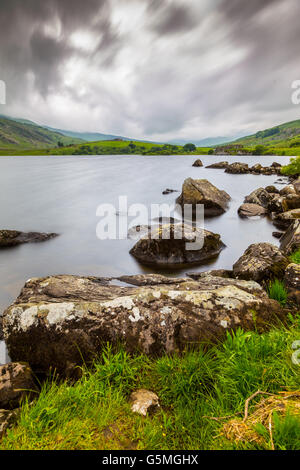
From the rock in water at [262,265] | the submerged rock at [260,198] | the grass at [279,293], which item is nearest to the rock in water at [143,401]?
the grass at [279,293]

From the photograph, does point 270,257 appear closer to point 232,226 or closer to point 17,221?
point 232,226

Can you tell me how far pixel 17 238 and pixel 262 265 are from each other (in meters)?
15.6

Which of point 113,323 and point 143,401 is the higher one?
point 113,323

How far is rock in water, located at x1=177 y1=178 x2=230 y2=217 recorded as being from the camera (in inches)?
985

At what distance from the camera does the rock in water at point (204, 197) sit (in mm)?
25016

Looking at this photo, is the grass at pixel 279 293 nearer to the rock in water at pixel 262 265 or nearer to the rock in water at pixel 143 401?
the rock in water at pixel 262 265

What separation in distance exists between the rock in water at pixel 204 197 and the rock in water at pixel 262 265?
50.4 feet

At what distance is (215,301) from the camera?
5.23 m

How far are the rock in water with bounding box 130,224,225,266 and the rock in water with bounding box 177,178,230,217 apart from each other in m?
11.4

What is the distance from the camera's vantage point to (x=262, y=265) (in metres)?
8.52

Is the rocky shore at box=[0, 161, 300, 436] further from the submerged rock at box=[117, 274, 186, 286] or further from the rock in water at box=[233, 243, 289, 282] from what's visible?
the submerged rock at box=[117, 274, 186, 286]

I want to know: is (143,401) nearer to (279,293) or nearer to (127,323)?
(127,323)

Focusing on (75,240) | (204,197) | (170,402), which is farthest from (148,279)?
(204,197)

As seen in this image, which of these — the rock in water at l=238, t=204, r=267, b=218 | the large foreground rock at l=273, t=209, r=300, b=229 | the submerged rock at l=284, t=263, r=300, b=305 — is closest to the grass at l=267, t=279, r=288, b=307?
the submerged rock at l=284, t=263, r=300, b=305
